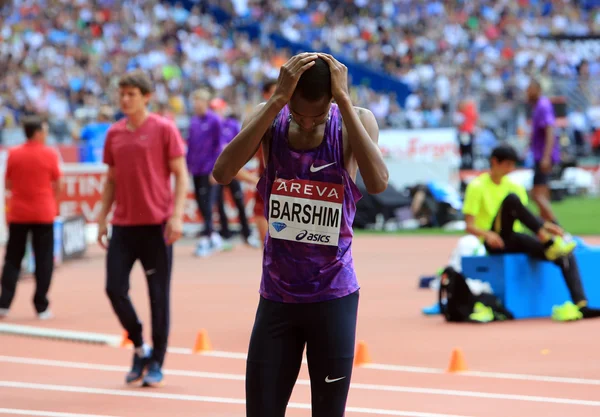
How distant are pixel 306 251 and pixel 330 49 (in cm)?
3433

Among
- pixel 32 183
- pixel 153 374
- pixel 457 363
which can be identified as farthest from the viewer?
pixel 32 183

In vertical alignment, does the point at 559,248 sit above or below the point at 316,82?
below

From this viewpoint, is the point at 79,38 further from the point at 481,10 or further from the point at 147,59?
the point at 481,10

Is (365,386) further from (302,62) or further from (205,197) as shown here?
(205,197)

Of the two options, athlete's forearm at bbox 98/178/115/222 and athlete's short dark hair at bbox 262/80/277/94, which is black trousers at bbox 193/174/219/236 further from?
athlete's forearm at bbox 98/178/115/222

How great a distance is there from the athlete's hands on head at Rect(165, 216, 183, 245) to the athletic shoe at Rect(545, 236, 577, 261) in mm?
4235

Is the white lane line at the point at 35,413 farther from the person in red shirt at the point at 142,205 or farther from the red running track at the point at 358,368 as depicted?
the person in red shirt at the point at 142,205

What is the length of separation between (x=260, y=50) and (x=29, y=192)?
78.8ft

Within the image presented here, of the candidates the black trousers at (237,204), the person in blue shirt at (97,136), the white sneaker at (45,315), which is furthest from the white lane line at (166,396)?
the person in blue shirt at (97,136)

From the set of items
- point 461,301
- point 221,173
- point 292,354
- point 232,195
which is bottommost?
point 461,301

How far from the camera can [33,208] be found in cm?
1174

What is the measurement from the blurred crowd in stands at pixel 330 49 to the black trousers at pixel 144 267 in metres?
19.1

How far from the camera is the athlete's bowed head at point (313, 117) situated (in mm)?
4238

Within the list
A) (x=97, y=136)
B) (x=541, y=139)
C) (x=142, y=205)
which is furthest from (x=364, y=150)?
(x=97, y=136)
